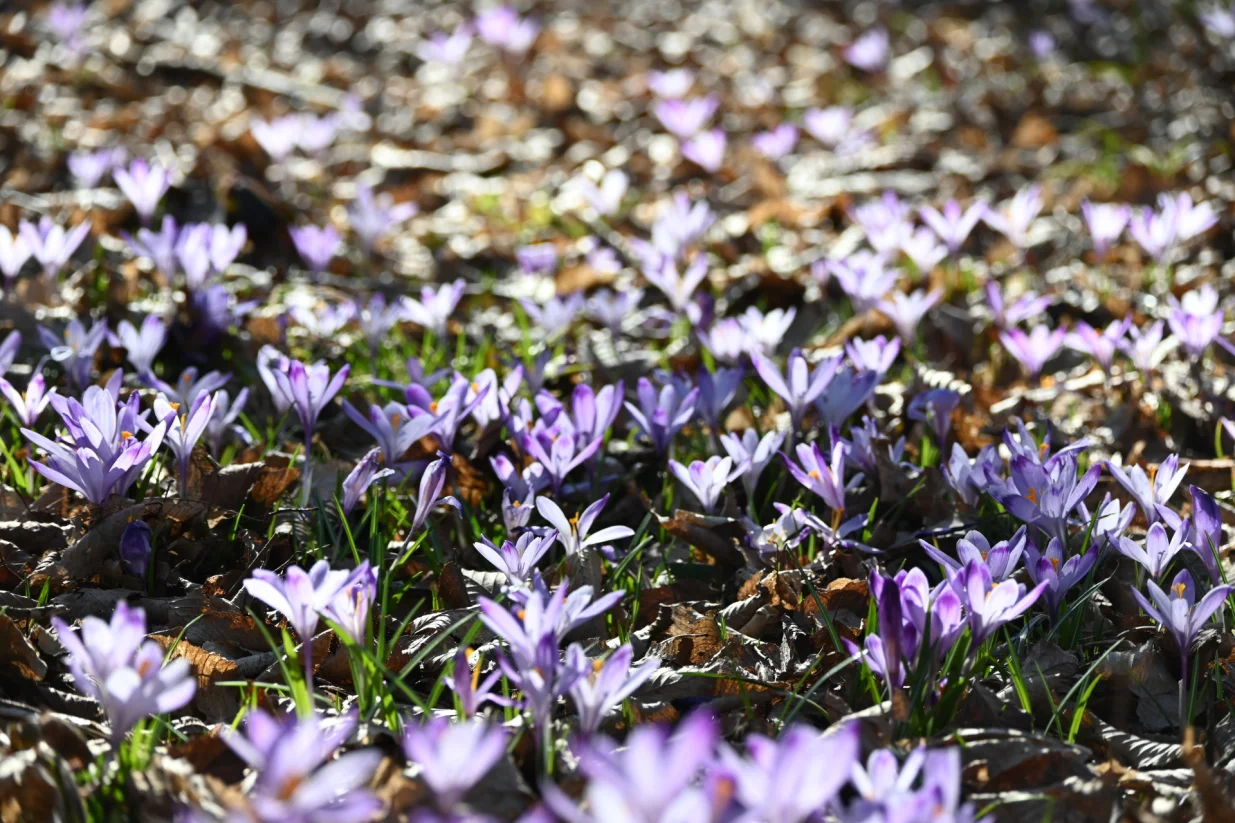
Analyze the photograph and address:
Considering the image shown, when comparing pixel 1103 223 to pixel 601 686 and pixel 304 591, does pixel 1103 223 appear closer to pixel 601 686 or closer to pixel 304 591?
pixel 601 686

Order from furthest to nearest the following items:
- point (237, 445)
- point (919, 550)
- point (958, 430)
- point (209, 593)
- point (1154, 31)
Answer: point (1154, 31) → point (958, 430) → point (237, 445) → point (919, 550) → point (209, 593)

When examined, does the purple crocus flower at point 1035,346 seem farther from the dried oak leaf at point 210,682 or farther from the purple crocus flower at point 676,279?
the dried oak leaf at point 210,682

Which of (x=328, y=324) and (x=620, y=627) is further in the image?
(x=328, y=324)

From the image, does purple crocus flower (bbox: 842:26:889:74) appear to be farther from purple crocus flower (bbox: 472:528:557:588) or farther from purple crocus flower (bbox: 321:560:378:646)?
purple crocus flower (bbox: 321:560:378:646)

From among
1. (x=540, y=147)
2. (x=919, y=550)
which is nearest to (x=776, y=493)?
(x=919, y=550)

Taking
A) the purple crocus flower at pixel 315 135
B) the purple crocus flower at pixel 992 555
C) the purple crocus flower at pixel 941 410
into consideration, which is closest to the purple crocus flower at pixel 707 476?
the purple crocus flower at pixel 992 555

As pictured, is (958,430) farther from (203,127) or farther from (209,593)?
(203,127)
